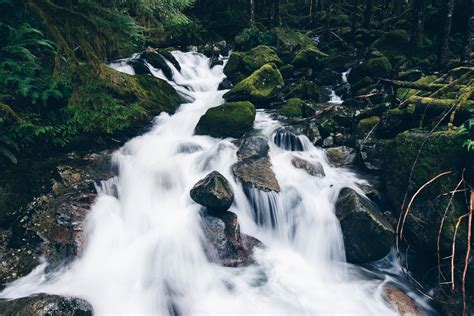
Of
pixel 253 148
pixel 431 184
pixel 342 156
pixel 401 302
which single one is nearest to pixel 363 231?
pixel 401 302

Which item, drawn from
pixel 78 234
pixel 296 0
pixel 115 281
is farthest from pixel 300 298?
pixel 296 0

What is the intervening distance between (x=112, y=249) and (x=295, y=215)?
422 cm

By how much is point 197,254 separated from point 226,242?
661 millimetres

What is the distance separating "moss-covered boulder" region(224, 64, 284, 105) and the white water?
136 inches

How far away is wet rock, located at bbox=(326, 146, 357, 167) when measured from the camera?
348 inches

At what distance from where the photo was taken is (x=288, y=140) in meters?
9.84

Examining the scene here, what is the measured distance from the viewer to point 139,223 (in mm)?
7258

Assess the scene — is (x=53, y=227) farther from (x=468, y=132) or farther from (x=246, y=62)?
(x=246, y=62)

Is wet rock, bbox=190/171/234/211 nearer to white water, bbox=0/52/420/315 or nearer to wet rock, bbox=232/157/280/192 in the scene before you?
white water, bbox=0/52/420/315

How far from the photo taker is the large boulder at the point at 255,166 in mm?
7797

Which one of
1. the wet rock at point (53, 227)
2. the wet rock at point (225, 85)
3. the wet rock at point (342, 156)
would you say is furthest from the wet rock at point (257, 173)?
the wet rock at point (225, 85)

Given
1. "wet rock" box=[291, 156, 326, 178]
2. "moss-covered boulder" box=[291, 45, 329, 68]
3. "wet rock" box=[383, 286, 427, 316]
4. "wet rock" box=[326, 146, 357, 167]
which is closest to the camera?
"wet rock" box=[383, 286, 427, 316]

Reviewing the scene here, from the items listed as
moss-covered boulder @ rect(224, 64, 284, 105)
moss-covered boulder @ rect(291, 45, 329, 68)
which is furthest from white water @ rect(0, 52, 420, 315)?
moss-covered boulder @ rect(291, 45, 329, 68)

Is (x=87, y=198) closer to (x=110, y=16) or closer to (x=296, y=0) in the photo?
(x=110, y=16)
